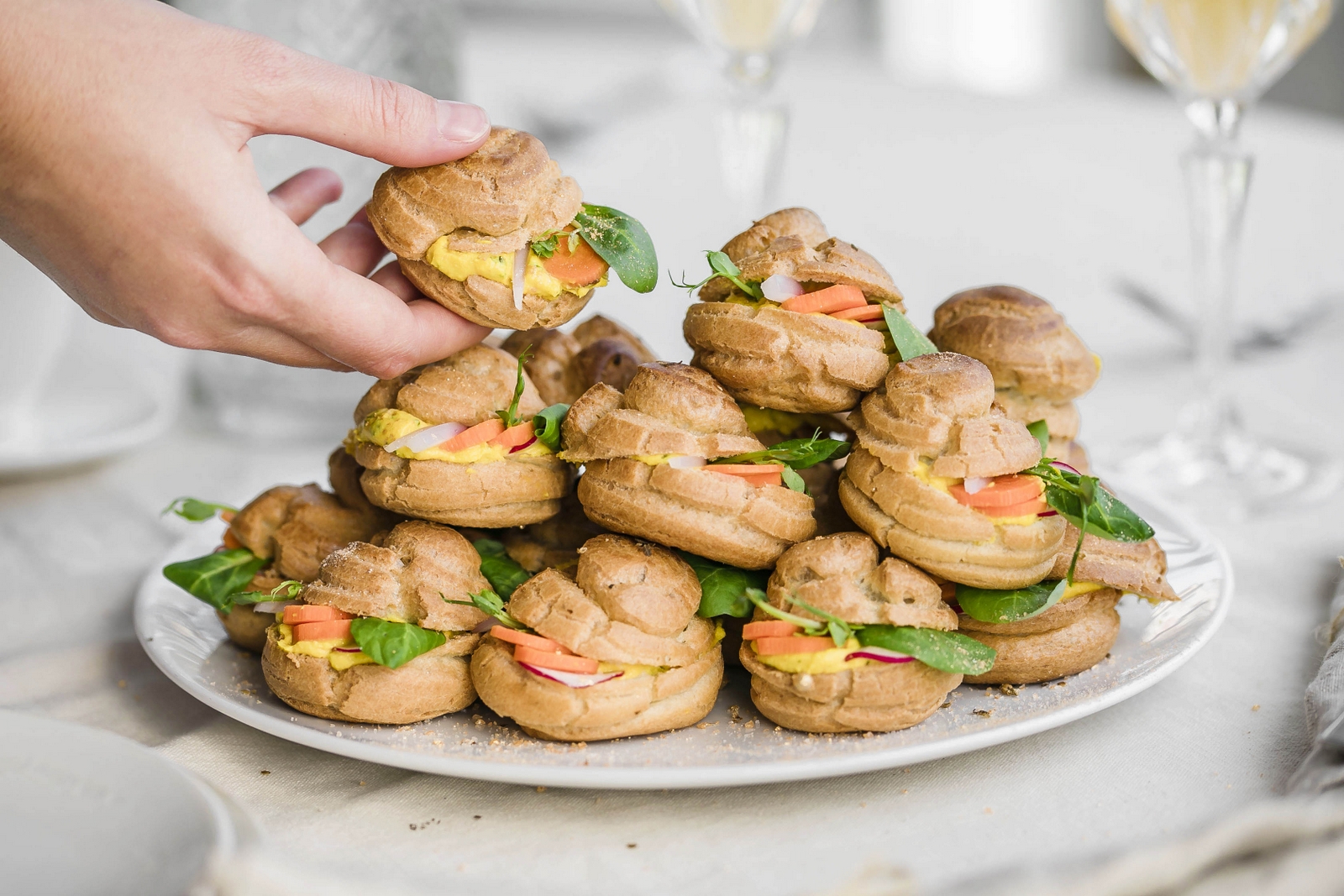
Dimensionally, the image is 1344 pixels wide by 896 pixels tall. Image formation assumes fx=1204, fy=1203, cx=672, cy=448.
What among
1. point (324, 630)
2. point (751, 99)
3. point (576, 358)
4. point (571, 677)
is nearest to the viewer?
point (571, 677)

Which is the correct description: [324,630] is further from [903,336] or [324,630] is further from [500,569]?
[903,336]

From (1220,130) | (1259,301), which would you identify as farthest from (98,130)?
(1259,301)

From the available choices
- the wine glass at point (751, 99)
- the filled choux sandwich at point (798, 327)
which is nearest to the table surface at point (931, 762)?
the filled choux sandwich at point (798, 327)

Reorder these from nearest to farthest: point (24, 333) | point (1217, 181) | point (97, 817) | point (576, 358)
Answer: point (97, 817), point (576, 358), point (1217, 181), point (24, 333)

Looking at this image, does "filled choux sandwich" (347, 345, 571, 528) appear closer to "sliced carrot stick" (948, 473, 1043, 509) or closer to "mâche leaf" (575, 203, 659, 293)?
"mâche leaf" (575, 203, 659, 293)

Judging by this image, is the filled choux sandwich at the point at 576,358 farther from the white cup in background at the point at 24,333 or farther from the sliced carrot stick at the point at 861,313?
the white cup in background at the point at 24,333

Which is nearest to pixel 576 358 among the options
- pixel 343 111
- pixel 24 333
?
pixel 343 111
